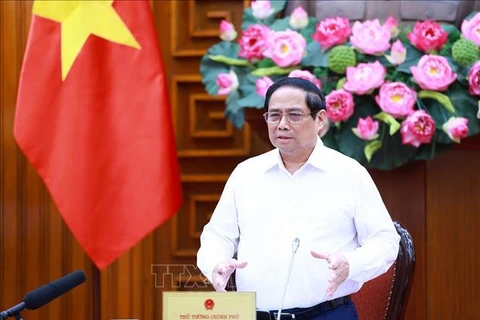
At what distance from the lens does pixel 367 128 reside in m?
2.72

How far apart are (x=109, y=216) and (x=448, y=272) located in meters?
1.24

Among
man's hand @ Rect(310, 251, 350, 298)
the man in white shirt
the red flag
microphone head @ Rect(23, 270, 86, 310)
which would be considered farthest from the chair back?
the red flag

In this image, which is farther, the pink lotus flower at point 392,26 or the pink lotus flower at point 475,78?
the pink lotus flower at point 392,26

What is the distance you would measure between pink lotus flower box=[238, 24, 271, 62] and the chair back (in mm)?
932

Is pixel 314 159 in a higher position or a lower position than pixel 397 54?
lower

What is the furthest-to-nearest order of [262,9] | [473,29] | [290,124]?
1. [262,9]
2. [473,29]
3. [290,124]

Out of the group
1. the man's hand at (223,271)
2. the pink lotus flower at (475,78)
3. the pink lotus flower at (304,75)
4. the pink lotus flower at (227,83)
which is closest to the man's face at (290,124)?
the man's hand at (223,271)

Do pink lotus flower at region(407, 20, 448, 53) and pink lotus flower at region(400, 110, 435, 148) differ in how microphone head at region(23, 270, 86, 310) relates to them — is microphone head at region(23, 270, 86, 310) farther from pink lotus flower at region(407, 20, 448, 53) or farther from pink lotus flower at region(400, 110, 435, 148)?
pink lotus flower at region(407, 20, 448, 53)

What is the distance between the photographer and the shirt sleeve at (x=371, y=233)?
195cm

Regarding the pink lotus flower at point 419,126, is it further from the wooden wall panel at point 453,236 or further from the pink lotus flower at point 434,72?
the wooden wall panel at point 453,236

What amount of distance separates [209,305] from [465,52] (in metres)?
1.49

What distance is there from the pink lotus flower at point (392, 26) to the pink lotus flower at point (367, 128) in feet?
1.02

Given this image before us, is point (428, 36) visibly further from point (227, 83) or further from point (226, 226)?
point (226, 226)

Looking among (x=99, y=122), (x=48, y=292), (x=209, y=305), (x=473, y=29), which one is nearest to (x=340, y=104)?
(x=473, y=29)
